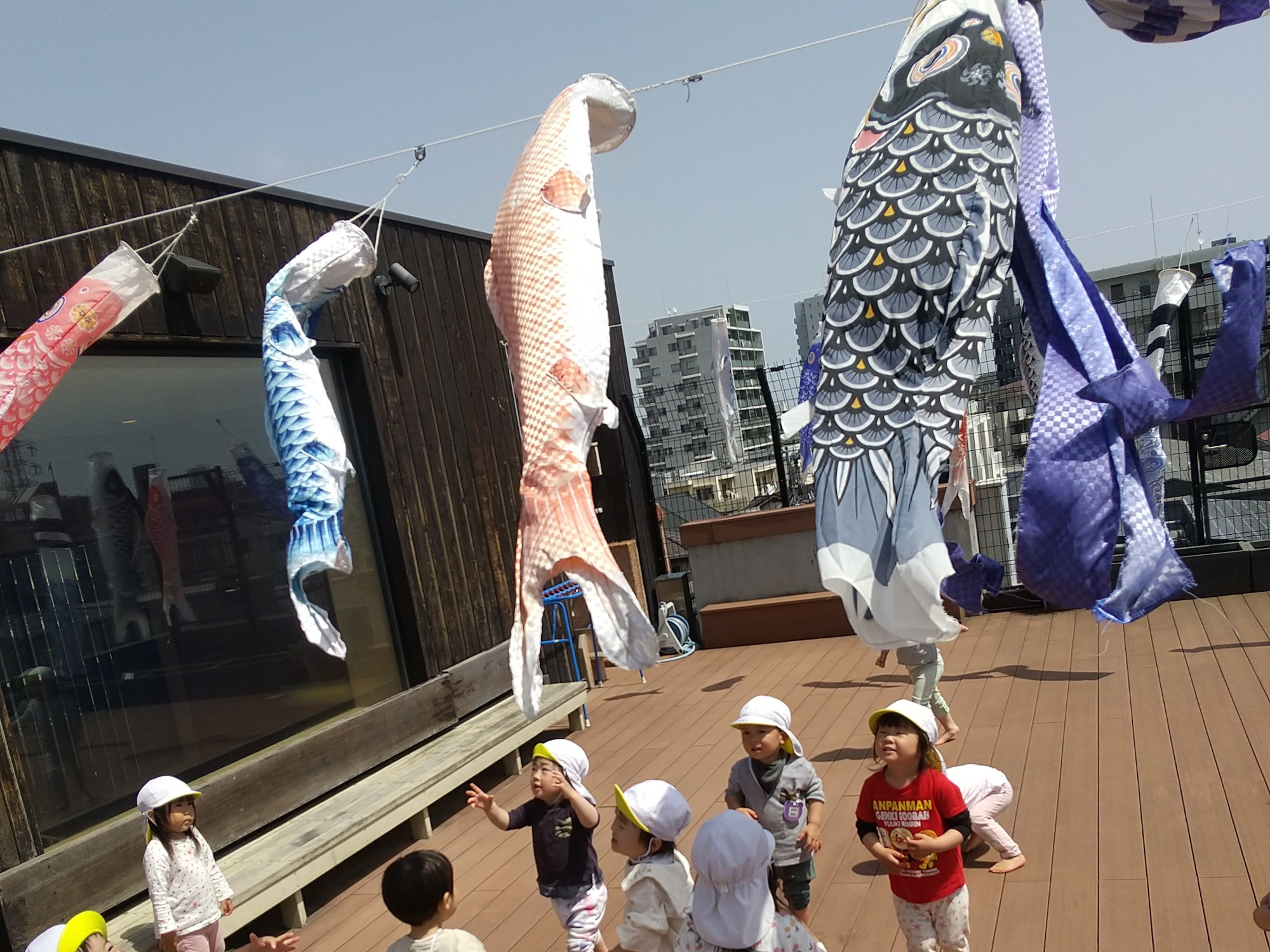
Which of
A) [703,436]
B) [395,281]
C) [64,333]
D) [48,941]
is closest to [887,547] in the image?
[48,941]

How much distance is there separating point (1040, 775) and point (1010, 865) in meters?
0.94

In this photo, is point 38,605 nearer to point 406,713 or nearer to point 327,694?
point 327,694

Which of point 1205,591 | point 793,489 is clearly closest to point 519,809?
point 1205,591

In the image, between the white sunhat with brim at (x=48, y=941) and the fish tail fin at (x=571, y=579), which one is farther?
the white sunhat with brim at (x=48, y=941)

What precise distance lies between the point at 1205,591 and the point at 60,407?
7.41 metres

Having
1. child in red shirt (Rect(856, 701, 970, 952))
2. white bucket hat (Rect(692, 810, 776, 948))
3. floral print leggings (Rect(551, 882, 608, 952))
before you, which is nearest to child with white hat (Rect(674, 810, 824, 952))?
white bucket hat (Rect(692, 810, 776, 948))

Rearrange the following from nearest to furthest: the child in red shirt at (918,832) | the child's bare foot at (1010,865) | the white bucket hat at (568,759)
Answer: the child in red shirt at (918,832), the white bucket hat at (568,759), the child's bare foot at (1010,865)

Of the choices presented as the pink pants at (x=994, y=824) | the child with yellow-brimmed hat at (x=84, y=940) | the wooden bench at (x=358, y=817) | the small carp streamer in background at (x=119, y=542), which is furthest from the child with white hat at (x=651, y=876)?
the small carp streamer in background at (x=119, y=542)

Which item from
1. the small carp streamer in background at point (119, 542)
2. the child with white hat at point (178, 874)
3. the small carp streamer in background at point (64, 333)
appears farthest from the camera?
the small carp streamer in background at point (119, 542)

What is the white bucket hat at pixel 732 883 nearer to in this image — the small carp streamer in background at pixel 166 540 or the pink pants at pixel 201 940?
the pink pants at pixel 201 940

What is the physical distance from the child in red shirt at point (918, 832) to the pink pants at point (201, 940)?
2418mm

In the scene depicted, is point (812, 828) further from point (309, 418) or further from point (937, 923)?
point (309, 418)

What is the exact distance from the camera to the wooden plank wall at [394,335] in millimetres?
4242

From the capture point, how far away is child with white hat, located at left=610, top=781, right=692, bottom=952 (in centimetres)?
290
